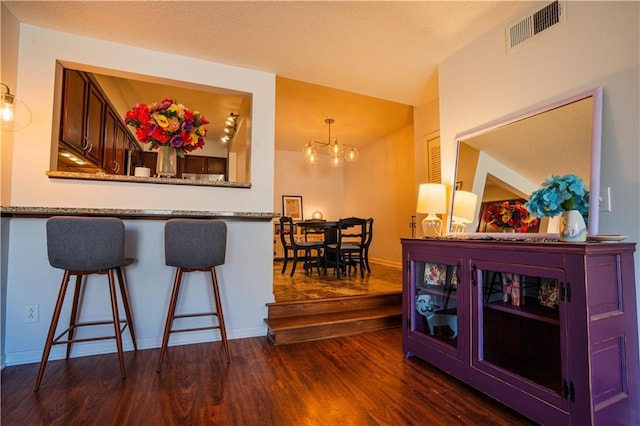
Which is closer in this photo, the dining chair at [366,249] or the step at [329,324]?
the step at [329,324]

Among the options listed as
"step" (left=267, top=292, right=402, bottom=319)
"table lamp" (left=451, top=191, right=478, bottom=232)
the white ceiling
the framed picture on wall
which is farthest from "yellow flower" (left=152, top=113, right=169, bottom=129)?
the framed picture on wall

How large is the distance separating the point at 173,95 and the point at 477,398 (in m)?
4.46

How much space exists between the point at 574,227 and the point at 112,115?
13.8ft

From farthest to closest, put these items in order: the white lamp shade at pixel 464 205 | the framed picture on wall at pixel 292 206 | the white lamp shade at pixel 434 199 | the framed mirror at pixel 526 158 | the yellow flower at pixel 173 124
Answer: the framed picture on wall at pixel 292 206 < the white lamp shade at pixel 434 199 < the yellow flower at pixel 173 124 < the white lamp shade at pixel 464 205 < the framed mirror at pixel 526 158

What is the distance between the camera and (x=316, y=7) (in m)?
2.01

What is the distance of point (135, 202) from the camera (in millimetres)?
2439

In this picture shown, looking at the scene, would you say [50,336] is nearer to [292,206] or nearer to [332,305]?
[332,305]

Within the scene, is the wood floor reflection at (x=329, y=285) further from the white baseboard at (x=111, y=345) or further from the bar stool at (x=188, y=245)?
the bar stool at (x=188, y=245)

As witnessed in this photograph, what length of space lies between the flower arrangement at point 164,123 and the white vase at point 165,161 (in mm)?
47

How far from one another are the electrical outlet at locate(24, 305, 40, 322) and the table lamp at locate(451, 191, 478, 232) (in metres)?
3.15

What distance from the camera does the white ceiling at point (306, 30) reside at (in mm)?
2008

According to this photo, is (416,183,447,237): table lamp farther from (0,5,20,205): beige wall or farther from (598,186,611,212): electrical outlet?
(0,5,20,205): beige wall

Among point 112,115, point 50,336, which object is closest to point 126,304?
point 50,336

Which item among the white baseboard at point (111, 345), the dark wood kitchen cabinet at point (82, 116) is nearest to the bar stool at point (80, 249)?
the white baseboard at point (111, 345)
